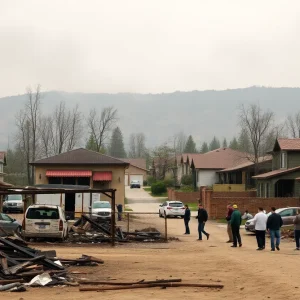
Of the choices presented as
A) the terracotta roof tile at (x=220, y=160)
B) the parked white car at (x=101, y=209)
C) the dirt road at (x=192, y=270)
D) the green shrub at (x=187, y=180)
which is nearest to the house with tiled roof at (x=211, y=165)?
the terracotta roof tile at (x=220, y=160)

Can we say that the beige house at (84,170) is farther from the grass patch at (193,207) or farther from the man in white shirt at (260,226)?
the man in white shirt at (260,226)

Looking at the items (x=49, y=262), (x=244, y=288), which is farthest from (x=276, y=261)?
(x=49, y=262)

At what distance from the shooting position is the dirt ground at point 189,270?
13227mm

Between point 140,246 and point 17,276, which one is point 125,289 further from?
point 140,246

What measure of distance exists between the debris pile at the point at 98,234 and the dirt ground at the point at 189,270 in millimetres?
1544

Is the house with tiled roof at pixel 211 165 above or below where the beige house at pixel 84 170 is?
above

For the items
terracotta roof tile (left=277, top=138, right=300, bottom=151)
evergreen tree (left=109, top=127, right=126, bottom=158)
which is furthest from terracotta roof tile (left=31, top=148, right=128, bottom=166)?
evergreen tree (left=109, top=127, right=126, bottom=158)

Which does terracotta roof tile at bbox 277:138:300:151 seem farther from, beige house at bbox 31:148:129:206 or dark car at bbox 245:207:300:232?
dark car at bbox 245:207:300:232

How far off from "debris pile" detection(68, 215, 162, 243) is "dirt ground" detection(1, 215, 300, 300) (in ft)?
5.06

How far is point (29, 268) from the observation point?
1550 cm

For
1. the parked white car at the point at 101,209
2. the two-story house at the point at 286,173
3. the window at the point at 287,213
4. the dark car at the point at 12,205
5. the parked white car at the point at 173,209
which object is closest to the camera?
the window at the point at 287,213

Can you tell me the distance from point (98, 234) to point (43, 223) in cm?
384

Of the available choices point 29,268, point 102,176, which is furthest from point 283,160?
point 29,268

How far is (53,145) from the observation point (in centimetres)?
10119
